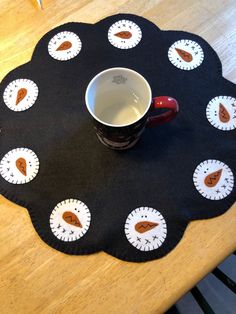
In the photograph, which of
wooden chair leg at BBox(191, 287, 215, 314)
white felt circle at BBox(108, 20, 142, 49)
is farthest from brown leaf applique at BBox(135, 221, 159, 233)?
white felt circle at BBox(108, 20, 142, 49)

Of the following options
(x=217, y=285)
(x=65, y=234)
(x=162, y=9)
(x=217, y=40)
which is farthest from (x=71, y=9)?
(x=217, y=285)

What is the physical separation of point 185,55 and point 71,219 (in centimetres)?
35

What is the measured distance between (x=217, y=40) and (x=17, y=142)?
40 centimetres

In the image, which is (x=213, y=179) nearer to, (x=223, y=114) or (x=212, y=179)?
(x=212, y=179)

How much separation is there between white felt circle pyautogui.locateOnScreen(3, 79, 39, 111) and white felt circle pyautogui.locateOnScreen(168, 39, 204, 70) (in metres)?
0.25

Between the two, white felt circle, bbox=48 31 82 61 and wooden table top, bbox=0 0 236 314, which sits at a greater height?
white felt circle, bbox=48 31 82 61

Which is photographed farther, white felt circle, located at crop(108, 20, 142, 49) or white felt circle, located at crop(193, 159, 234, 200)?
white felt circle, located at crop(108, 20, 142, 49)

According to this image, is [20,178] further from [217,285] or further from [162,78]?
[217,285]

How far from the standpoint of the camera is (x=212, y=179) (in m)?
0.54

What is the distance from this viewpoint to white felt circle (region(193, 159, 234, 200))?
529mm

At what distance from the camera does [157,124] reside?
545mm

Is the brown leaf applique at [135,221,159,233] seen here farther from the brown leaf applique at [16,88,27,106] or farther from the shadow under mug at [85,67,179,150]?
the brown leaf applique at [16,88,27,106]

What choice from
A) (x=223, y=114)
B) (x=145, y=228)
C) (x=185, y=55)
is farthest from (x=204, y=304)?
(x=185, y=55)

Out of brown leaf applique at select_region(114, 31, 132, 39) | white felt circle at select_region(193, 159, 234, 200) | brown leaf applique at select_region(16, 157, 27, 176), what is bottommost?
white felt circle at select_region(193, 159, 234, 200)
